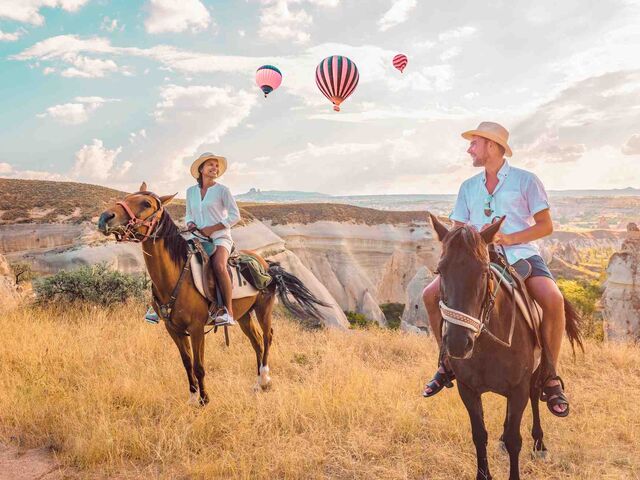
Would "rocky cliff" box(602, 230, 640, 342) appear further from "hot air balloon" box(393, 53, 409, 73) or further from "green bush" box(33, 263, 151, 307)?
"green bush" box(33, 263, 151, 307)

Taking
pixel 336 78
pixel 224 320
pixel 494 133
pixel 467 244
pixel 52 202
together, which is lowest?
pixel 224 320

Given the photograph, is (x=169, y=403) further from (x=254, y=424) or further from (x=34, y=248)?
(x=34, y=248)

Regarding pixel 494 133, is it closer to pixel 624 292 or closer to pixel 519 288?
pixel 519 288

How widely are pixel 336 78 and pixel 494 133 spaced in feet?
71.9

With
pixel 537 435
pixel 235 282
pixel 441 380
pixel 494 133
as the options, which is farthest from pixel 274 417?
pixel 494 133

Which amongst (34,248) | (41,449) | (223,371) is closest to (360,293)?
(34,248)

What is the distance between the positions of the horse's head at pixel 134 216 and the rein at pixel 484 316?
11.3 ft

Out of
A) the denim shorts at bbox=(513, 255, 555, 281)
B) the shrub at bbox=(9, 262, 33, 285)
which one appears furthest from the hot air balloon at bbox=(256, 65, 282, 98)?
the denim shorts at bbox=(513, 255, 555, 281)

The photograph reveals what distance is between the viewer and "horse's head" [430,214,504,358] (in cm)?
272

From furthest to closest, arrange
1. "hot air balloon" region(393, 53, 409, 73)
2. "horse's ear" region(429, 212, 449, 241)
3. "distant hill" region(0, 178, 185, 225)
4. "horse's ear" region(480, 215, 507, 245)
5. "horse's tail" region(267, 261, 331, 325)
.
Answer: "hot air balloon" region(393, 53, 409, 73)
"distant hill" region(0, 178, 185, 225)
"horse's tail" region(267, 261, 331, 325)
"horse's ear" region(429, 212, 449, 241)
"horse's ear" region(480, 215, 507, 245)

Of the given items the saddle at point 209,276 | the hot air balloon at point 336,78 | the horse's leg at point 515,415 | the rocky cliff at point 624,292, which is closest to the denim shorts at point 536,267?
the horse's leg at point 515,415

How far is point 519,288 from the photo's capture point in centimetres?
364

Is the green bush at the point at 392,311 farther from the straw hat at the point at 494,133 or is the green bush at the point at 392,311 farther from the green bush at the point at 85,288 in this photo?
the straw hat at the point at 494,133

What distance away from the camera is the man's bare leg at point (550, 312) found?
12.2 ft
